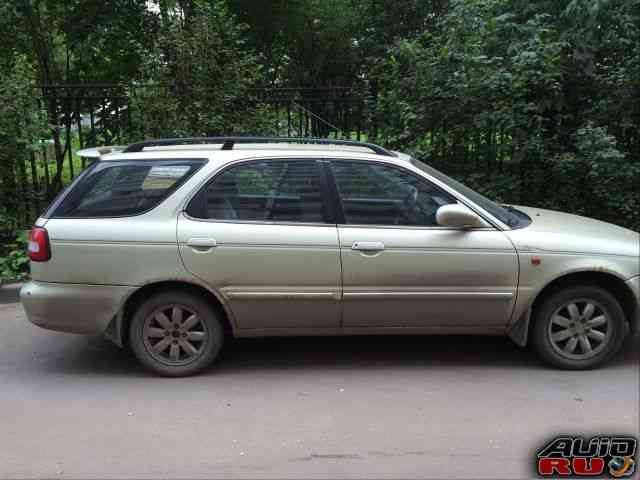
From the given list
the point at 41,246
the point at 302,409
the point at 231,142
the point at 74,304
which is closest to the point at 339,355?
the point at 302,409

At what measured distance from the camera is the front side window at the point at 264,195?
4.61m

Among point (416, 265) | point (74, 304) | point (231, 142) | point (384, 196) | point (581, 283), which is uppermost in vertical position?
point (231, 142)

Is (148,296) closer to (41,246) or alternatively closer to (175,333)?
(175,333)

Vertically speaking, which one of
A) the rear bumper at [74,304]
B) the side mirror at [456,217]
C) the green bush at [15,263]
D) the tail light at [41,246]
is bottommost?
the green bush at [15,263]

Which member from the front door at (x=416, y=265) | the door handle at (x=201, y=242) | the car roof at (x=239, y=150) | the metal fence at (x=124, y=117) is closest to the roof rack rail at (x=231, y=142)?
the car roof at (x=239, y=150)

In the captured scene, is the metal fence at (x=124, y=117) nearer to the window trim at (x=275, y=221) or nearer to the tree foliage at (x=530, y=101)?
the tree foliage at (x=530, y=101)

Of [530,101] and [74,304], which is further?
[530,101]

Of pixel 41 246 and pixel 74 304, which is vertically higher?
pixel 41 246

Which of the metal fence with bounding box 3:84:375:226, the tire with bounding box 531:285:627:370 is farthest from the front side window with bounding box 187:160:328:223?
the metal fence with bounding box 3:84:375:226

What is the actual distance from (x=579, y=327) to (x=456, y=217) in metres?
1.24

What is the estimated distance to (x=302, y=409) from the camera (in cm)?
420

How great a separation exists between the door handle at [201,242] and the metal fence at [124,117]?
4401mm

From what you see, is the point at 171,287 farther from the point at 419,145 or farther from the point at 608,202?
the point at 608,202

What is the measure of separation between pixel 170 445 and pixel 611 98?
686 cm
